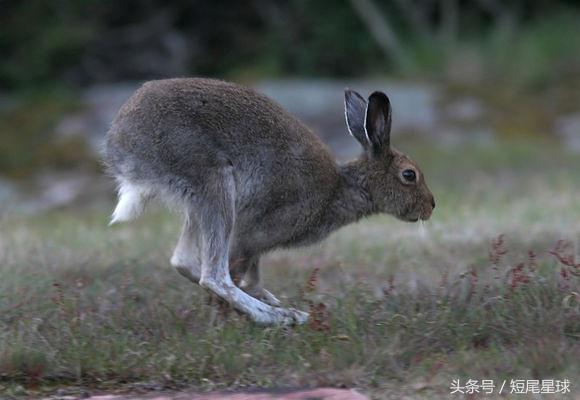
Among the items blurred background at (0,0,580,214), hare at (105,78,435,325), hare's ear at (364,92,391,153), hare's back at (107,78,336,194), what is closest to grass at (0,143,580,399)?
hare at (105,78,435,325)

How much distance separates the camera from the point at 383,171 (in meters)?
7.62

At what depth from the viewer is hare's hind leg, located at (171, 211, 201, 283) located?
23.3 ft

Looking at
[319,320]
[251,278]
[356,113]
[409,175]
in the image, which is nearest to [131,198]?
[251,278]

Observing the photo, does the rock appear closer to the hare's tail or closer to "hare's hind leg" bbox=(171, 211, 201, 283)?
"hare's hind leg" bbox=(171, 211, 201, 283)

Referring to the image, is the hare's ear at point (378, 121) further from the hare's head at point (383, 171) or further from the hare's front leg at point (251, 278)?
the hare's front leg at point (251, 278)

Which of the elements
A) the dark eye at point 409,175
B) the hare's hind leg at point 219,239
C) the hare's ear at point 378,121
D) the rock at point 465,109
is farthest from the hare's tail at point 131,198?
the rock at point 465,109

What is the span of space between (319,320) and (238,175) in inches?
45.8

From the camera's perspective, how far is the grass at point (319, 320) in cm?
563

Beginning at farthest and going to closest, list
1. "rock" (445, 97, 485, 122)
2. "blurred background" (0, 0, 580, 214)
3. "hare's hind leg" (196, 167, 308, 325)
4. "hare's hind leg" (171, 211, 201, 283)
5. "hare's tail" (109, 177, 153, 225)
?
"rock" (445, 97, 485, 122) < "blurred background" (0, 0, 580, 214) < "hare's hind leg" (171, 211, 201, 283) < "hare's tail" (109, 177, 153, 225) < "hare's hind leg" (196, 167, 308, 325)

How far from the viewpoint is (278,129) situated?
280 inches

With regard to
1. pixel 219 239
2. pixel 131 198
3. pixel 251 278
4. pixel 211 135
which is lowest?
pixel 251 278

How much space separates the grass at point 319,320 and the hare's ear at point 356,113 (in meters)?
1.01

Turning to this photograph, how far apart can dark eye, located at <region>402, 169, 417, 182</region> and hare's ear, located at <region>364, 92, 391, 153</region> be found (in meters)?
0.21

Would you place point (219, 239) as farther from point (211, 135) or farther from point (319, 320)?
point (319, 320)
